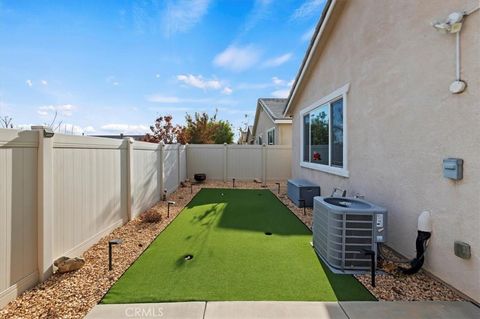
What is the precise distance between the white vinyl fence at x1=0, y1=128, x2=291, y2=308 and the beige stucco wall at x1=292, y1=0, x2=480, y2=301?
502 cm

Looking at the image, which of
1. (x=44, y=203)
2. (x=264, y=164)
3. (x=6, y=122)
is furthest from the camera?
(x=264, y=164)

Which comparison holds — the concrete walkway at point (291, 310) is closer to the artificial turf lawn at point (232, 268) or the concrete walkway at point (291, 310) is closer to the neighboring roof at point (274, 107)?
the artificial turf lawn at point (232, 268)

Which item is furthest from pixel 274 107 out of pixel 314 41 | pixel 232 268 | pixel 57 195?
pixel 57 195

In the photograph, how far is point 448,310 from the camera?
246cm

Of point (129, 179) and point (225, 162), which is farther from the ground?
point (225, 162)

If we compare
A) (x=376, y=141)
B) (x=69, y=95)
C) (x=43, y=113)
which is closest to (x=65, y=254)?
(x=376, y=141)

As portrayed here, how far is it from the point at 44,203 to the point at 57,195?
304mm

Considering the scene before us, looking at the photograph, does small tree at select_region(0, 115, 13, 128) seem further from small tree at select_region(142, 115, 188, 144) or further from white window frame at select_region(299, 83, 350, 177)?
small tree at select_region(142, 115, 188, 144)

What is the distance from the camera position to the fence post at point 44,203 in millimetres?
2871

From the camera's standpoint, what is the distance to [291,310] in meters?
2.44

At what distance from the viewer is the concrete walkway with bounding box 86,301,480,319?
92.0 inches

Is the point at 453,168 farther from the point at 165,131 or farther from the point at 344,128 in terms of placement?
the point at 165,131

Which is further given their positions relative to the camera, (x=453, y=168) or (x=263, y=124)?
(x=263, y=124)

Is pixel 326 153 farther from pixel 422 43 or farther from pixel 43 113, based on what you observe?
pixel 43 113
